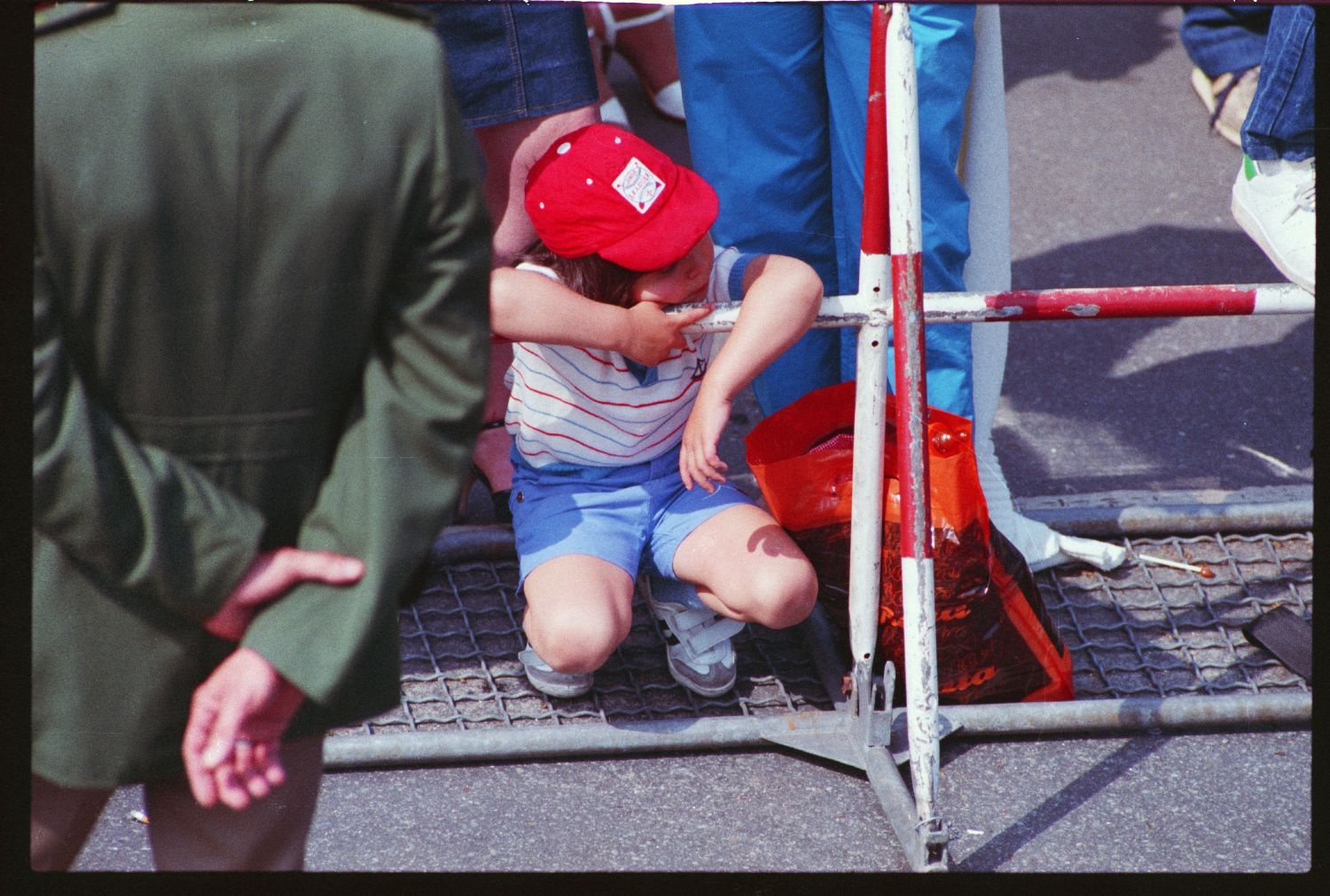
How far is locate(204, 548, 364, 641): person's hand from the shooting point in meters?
1.35

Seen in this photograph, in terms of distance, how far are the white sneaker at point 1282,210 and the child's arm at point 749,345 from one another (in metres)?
0.69

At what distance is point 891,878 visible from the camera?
6.28 feet

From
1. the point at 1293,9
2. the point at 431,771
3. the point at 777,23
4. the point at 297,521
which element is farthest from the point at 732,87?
the point at 297,521

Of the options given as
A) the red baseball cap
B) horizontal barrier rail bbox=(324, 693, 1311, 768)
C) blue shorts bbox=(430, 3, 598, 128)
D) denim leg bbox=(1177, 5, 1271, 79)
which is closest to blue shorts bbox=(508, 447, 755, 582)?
horizontal barrier rail bbox=(324, 693, 1311, 768)

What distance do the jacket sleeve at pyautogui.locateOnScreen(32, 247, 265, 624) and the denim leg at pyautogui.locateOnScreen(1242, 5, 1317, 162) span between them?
151 centimetres

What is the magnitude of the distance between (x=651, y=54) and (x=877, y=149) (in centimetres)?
284

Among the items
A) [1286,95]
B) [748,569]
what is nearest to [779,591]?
[748,569]

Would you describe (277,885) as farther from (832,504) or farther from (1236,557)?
(1236,557)

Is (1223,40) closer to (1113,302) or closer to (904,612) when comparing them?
(1113,302)

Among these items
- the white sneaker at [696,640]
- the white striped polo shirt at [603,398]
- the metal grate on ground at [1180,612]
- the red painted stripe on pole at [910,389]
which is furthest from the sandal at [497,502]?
the metal grate on ground at [1180,612]

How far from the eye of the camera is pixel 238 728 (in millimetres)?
1382

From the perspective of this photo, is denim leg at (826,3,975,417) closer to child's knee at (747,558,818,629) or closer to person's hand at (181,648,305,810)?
child's knee at (747,558,818,629)

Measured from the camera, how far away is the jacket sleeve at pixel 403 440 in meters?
1.32

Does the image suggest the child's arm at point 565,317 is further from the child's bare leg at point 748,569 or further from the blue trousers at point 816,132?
the blue trousers at point 816,132
